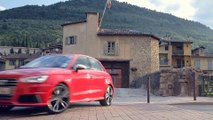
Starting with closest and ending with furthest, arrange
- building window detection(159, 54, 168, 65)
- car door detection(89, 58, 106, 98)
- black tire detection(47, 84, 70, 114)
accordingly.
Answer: black tire detection(47, 84, 70, 114)
car door detection(89, 58, 106, 98)
building window detection(159, 54, 168, 65)

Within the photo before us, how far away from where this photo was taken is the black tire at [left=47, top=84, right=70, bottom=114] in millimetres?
7336

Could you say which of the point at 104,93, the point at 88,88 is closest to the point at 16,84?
the point at 88,88

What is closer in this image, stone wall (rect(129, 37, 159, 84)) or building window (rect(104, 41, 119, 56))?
building window (rect(104, 41, 119, 56))

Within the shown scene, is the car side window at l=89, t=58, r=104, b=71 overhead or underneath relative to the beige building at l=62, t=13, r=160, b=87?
underneath

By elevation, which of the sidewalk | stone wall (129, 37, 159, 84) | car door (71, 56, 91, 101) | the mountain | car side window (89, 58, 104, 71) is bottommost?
the sidewalk

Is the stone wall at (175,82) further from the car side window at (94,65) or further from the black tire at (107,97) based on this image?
the car side window at (94,65)

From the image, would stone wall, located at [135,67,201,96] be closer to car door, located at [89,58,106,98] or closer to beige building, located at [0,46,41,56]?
car door, located at [89,58,106,98]

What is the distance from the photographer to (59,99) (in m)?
7.52

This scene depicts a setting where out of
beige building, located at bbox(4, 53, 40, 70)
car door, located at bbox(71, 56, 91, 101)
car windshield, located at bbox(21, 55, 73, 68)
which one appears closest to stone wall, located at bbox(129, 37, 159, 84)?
car door, located at bbox(71, 56, 91, 101)

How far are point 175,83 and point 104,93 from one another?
44.5 feet

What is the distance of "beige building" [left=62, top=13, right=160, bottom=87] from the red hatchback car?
2999cm

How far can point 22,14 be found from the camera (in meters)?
119

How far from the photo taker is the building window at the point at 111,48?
39.6 metres

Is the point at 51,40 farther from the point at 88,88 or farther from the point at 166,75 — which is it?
the point at 88,88
